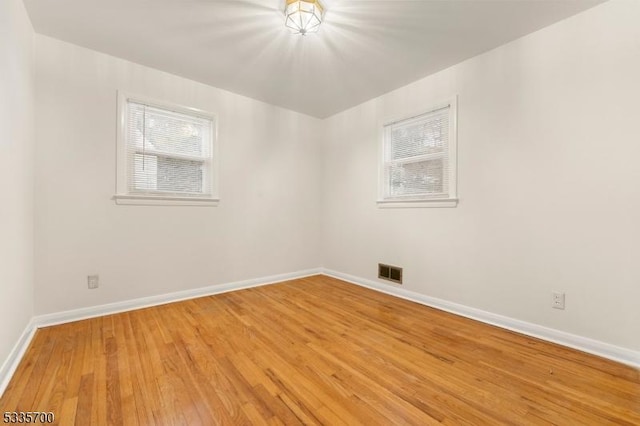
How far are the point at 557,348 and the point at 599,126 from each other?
166 centimetres

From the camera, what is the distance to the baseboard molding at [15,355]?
1.50m

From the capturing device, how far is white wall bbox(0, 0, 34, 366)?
1.56 m

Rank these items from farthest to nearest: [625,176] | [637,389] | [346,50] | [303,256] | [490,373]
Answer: [303,256] → [346,50] → [625,176] → [490,373] → [637,389]

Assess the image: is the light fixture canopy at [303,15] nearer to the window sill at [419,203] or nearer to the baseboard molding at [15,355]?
the window sill at [419,203]

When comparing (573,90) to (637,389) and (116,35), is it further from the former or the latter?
(116,35)

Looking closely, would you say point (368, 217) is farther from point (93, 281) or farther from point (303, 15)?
point (93, 281)

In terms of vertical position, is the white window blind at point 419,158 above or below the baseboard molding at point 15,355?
above

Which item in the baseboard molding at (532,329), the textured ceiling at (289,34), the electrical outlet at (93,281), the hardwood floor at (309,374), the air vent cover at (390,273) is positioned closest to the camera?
the hardwood floor at (309,374)

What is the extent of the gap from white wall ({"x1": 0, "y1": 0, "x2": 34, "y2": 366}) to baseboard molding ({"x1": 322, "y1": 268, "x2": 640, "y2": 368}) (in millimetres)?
3265

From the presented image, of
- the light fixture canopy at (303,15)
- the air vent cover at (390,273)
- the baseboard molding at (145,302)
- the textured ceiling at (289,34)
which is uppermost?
the textured ceiling at (289,34)

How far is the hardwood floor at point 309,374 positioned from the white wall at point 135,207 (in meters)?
0.50

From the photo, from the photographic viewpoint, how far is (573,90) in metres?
2.03

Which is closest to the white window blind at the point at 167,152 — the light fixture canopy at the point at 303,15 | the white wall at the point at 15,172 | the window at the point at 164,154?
the window at the point at 164,154

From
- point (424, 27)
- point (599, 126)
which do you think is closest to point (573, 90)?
point (599, 126)
